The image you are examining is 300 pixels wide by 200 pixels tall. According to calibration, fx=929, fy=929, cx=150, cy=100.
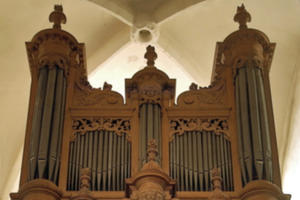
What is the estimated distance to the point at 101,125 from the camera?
1062 centimetres

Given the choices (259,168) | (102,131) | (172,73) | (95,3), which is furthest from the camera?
(172,73)

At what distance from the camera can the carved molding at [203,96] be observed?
10.9 m

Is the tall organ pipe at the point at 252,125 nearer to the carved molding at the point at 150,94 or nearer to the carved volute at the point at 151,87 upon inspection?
the carved volute at the point at 151,87

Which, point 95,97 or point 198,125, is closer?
point 198,125

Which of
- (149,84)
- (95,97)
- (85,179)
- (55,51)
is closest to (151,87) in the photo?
(149,84)

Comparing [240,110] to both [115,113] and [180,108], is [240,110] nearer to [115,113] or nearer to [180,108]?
[180,108]

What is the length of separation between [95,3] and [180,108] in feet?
11.0

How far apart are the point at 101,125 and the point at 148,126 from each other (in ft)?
1.82

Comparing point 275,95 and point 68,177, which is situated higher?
point 275,95

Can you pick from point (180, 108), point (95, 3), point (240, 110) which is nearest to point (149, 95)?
point (180, 108)

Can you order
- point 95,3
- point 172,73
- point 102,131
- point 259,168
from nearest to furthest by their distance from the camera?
point 259,168 < point 102,131 < point 95,3 < point 172,73

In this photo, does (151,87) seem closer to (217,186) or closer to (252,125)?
(252,125)

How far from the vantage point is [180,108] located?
1075 cm

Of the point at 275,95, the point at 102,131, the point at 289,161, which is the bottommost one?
the point at 102,131
